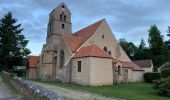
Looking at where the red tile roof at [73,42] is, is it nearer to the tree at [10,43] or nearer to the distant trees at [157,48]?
the tree at [10,43]

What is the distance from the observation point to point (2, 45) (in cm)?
4766

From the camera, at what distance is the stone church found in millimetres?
30281

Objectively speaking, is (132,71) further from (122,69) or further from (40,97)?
(40,97)

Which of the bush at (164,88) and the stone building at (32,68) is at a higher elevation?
the stone building at (32,68)

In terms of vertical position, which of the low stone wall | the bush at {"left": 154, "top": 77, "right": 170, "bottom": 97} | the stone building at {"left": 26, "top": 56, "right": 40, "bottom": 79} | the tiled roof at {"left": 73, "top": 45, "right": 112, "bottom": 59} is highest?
the tiled roof at {"left": 73, "top": 45, "right": 112, "bottom": 59}

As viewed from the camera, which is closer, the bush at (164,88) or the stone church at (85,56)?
the bush at (164,88)

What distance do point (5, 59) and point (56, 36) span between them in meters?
12.0

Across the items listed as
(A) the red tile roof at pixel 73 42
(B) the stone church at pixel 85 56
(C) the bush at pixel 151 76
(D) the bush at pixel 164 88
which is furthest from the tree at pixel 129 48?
(D) the bush at pixel 164 88

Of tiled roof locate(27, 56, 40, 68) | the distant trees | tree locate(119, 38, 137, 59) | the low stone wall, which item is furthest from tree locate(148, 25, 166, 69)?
the low stone wall

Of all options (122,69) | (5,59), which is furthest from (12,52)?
(122,69)

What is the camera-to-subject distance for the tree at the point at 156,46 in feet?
227

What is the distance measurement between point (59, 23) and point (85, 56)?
1665 cm

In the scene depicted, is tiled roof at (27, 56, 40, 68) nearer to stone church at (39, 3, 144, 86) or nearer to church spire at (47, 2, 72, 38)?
stone church at (39, 3, 144, 86)

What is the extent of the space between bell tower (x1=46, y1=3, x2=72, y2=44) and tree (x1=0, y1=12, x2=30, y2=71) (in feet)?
25.2
